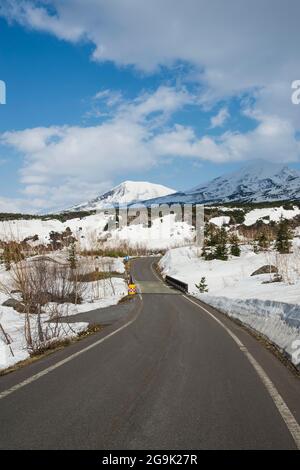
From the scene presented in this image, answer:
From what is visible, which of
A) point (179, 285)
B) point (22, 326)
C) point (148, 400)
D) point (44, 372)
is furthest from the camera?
point (179, 285)

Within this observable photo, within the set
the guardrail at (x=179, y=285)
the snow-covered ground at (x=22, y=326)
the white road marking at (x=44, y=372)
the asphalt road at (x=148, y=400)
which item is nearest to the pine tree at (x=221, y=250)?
the guardrail at (x=179, y=285)

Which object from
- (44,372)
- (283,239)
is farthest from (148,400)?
(283,239)

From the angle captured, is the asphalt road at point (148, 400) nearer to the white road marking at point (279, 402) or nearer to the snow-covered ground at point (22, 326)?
the white road marking at point (279, 402)

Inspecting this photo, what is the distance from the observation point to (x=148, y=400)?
19.9 feet

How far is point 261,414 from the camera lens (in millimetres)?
5543

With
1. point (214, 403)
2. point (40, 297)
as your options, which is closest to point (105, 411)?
point (214, 403)

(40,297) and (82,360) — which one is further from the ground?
(40,297)

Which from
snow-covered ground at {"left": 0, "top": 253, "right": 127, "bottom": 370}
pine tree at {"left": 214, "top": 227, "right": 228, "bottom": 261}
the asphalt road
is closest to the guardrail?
snow-covered ground at {"left": 0, "top": 253, "right": 127, "bottom": 370}

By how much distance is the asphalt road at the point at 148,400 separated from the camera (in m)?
4.61

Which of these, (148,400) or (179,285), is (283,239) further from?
(148,400)

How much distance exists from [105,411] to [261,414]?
195 cm

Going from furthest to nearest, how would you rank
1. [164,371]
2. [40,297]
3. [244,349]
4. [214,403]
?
[40,297], [244,349], [164,371], [214,403]

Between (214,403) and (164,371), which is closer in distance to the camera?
(214,403)
